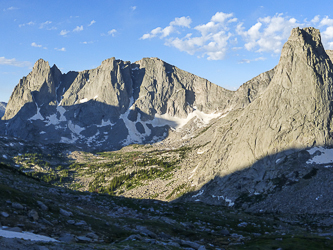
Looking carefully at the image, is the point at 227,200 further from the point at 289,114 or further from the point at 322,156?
the point at 289,114

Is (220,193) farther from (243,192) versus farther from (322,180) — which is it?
(322,180)

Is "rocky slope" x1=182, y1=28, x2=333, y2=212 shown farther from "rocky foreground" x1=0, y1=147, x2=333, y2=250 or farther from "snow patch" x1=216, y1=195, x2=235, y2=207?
"rocky foreground" x1=0, y1=147, x2=333, y2=250

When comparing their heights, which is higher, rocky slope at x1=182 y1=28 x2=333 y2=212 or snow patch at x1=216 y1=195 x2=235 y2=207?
rocky slope at x1=182 y1=28 x2=333 y2=212

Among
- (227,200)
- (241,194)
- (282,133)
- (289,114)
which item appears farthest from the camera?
(289,114)

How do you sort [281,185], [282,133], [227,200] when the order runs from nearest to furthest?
[281,185]
[227,200]
[282,133]

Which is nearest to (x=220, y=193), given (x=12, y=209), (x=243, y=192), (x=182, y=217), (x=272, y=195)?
(x=243, y=192)

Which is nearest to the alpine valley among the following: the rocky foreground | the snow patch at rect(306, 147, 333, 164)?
the rocky foreground

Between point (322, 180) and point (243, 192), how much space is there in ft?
75.1

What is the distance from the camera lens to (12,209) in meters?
25.6

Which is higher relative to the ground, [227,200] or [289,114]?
[289,114]

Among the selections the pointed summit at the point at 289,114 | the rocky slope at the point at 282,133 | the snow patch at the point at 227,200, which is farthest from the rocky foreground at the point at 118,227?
the pointed summit at the point at 289,114

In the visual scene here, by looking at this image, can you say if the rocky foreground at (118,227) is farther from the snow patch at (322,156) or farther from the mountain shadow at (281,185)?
the snow patch at (322,156)

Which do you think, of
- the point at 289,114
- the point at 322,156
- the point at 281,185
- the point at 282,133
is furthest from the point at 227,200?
the point at 289,114

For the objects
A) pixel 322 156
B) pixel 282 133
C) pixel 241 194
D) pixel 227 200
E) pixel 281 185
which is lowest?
pixel 227 200
